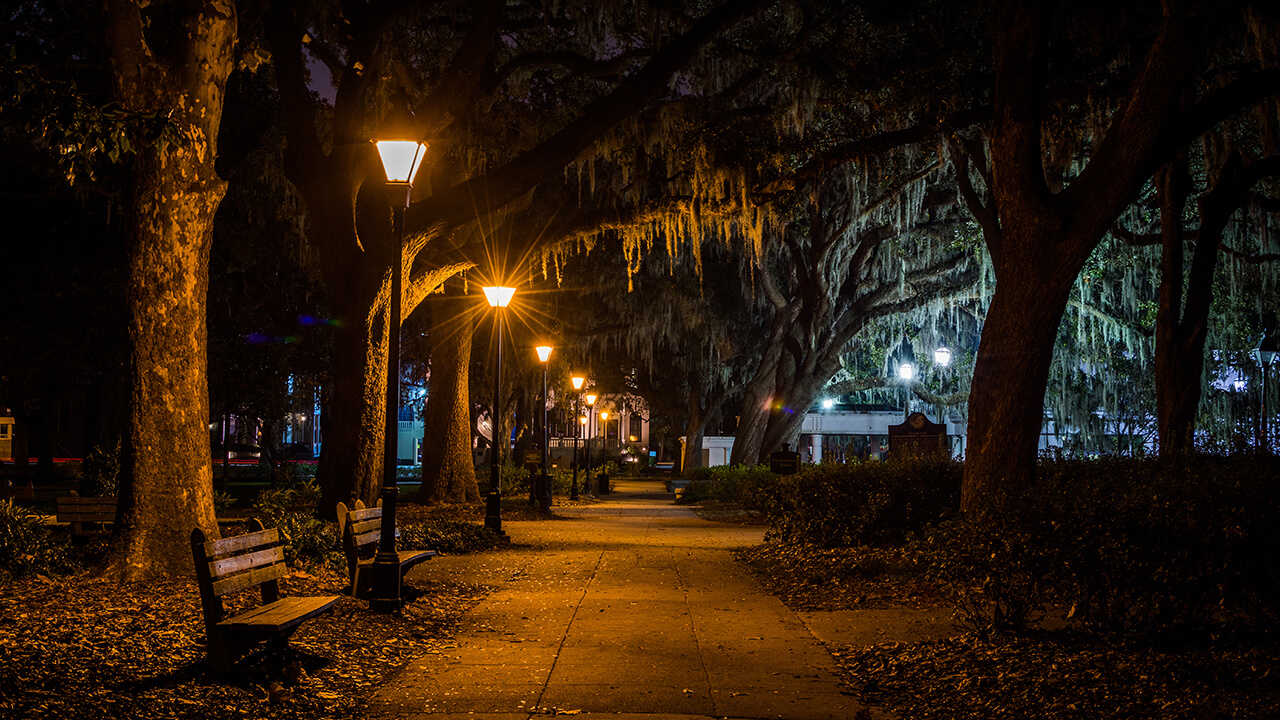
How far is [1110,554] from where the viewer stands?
20.3ft

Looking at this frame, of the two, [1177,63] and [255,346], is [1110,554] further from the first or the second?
[255,346]

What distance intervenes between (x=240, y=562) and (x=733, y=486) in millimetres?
20907

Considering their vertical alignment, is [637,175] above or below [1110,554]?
above

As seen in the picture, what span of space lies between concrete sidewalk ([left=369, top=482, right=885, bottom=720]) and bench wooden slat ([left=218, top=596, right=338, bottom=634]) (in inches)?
28.0

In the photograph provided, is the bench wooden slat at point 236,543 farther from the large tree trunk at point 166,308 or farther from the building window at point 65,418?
the building window at point 65,418

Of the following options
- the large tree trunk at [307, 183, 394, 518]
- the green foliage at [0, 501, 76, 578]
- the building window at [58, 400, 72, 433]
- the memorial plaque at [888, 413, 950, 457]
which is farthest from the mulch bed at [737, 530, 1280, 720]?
the building window at [58, 400, 72, 433]

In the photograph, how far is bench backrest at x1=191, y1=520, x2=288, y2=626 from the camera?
19.0 ft

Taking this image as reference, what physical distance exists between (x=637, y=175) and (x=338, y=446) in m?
7.70

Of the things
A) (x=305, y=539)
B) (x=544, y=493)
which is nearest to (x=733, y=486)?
(x=544, y=493)

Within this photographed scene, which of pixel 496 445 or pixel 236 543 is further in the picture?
pixel 496 445

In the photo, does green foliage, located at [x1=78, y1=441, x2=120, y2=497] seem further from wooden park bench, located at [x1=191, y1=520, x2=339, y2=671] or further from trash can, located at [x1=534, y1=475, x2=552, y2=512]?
wooden park bench, located at [x1=191, y1=520, x2=339, y2=671]

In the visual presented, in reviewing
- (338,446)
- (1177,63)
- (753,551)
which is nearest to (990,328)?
(1177,63)

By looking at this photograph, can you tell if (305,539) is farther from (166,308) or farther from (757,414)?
(757,414)

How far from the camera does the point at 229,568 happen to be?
19.9 feet
